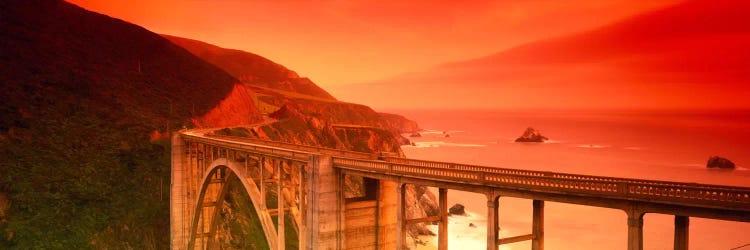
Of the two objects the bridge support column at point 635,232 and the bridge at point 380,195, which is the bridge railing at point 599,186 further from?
the bridge support column at point 635,232

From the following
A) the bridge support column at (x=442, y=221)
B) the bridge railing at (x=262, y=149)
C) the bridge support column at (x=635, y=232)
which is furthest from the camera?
the bridge railing at (x=262, y=149)

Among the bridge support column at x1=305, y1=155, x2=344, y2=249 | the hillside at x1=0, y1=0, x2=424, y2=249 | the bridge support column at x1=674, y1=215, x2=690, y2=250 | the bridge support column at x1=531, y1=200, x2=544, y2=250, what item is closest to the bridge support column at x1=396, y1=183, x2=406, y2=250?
the bridge support column at x1=305, y1=155, x2=344, y2=249

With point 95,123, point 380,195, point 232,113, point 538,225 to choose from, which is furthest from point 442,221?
point 232,113

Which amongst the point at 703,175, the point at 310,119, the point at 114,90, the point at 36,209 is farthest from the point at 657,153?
the point at 36,209

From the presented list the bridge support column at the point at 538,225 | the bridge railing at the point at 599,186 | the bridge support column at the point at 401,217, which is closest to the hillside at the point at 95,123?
the bridge support column at the point at 401,217

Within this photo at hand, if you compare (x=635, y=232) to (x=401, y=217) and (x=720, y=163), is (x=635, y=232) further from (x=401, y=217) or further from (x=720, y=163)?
(x=720, y=163)
